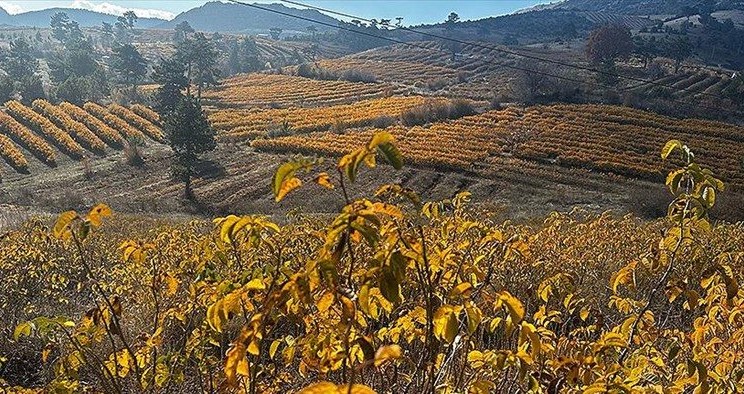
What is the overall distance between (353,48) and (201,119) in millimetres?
101519

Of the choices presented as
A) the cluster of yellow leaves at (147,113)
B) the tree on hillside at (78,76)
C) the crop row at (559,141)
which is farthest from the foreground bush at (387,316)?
the tree on hillside at (78,76)

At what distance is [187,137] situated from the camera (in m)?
25.4

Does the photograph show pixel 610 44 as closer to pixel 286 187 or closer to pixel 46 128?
pixel 46 128

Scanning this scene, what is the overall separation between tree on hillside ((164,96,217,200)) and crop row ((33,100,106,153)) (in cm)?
831

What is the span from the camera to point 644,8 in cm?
17750

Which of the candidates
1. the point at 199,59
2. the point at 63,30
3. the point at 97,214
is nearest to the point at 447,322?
the point at 97,214

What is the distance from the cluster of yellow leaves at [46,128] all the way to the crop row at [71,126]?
507mm

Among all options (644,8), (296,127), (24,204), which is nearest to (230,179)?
(24,204)

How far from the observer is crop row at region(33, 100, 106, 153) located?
31.5m

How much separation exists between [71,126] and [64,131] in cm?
52

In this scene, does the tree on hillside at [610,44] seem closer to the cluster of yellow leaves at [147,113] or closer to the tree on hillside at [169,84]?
the tree on hillside at [169,84]

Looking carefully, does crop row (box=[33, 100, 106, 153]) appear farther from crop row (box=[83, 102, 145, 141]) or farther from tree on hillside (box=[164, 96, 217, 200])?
tree on hillside (box=[164, 96, 217, 200])

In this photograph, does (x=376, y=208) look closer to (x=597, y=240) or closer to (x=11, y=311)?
→ (x=11, y=311)

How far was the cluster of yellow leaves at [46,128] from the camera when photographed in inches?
1195
